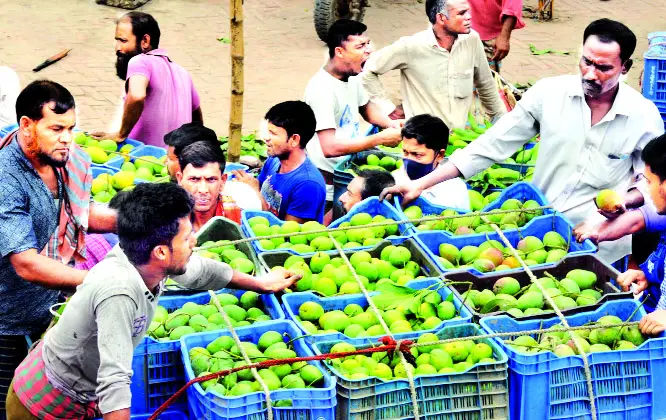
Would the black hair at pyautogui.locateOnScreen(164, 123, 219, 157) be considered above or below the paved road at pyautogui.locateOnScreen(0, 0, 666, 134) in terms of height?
above

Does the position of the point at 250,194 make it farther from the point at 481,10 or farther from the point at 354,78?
the point at 481,10

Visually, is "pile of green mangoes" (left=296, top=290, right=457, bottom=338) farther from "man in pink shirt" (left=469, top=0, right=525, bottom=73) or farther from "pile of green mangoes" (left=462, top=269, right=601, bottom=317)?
"man in pink shirt" (left=469, top=0, right=525, bottom=73)

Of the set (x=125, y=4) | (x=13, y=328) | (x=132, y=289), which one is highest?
(x=132, y=289)

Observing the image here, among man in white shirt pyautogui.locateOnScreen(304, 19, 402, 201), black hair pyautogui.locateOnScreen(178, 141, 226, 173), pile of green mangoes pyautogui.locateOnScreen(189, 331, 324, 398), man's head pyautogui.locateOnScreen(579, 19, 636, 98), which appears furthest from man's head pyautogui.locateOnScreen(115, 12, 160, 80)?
pile of green mangoes pyautogui.locateOnScreen(189, 331, 324, 398)

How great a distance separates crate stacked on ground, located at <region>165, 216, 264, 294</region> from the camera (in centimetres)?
418

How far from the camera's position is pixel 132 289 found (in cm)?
312

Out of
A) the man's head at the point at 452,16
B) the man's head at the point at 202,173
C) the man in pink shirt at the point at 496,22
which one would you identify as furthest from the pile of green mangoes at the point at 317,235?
the man in pink shirt at the point at 496,22

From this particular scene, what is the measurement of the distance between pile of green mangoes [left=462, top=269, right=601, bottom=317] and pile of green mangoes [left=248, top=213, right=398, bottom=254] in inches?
24.3

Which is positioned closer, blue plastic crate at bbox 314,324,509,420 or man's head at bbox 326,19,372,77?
blue plastic crate at bbox 314,324,509,420

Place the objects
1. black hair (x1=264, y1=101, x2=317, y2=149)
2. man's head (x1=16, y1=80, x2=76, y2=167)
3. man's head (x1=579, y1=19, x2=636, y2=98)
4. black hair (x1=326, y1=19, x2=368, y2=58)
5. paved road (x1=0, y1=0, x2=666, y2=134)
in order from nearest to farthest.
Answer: man's head (x1=16, y1=80, x2=76, y2=167)
man's head (x1=579, y1=19, x2=636, y2=98)
black hair (x1=264, y1=101, x2=317, y2=149)
black hair (x1=326, y1=19, x2=368, y2=58)
paved road (x1=0, y1=0, x2=666, y2=134)

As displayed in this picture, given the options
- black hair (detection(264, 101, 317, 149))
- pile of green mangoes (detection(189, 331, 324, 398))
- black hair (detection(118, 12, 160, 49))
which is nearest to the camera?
pile of green mangoes (detection(189, 331, 324, 398))

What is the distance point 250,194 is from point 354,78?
1431 mm

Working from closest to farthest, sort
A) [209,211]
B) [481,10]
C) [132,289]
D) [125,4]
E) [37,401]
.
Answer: [132,289] < [37,401] < [209,211] < [481,10] < [125,4]

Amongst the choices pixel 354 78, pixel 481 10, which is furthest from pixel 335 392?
pixel 481 10
